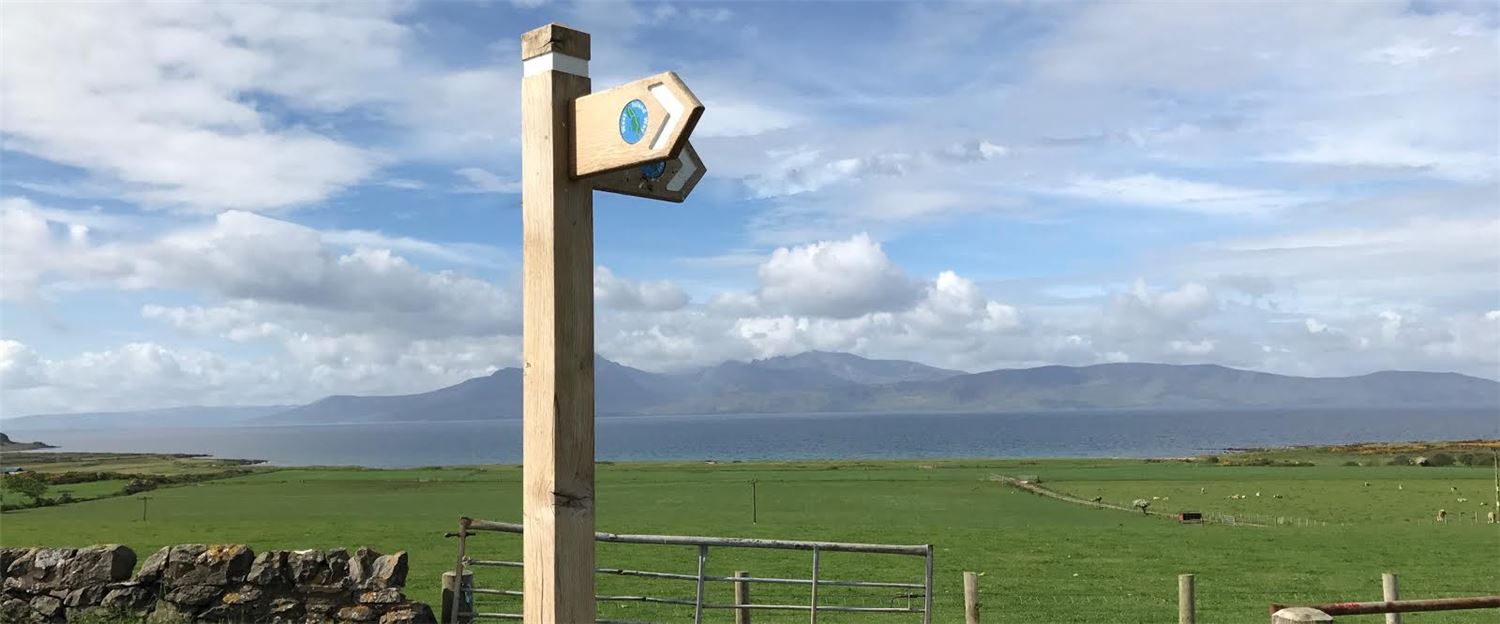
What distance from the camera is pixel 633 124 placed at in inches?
124

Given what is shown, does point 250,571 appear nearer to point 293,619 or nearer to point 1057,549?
point 293,619

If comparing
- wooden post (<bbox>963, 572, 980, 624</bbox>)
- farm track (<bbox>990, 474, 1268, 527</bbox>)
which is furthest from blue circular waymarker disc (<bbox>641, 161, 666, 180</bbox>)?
farm track (<bbox>990, 474, 1268, 527</bbox>)

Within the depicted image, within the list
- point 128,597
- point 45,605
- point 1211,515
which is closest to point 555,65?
point 128,597

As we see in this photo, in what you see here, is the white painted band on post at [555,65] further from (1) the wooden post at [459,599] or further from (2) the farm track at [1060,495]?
(2) the farm track at [1060,495]

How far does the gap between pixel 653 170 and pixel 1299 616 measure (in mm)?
3460

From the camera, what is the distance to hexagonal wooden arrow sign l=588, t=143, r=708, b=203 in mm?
3410

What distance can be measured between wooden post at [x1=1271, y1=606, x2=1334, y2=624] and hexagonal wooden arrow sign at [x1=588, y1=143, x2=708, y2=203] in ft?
10.5

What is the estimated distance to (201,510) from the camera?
44.3m

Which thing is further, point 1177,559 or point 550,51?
point 1177,559

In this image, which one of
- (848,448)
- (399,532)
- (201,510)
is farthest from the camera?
(848,448)

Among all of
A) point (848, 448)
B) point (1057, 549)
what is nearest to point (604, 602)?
point (1057, 549)

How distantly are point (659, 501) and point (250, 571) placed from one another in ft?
124

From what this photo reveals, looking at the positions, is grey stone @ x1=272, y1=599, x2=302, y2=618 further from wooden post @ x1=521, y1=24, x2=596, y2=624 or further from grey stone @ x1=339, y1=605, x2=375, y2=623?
wooden post @ x1=521, y1=24, x2=596, y2=624

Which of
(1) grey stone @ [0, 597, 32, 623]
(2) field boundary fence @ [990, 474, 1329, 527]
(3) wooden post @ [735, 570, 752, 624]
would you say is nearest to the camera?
(1) grey stone @ [0, 597, 32, 623]
